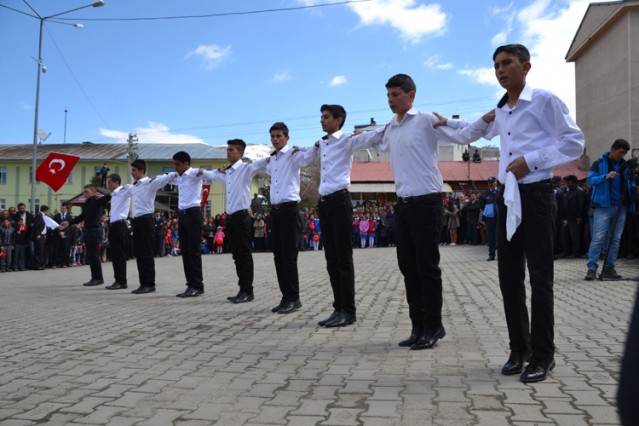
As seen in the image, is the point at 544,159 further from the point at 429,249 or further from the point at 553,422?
the point at 553,422

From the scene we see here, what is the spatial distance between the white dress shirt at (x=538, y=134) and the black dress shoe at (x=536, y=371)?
1.19m

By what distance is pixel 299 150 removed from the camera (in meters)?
7.18

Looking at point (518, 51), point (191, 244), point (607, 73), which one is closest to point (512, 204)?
point (518, 51)

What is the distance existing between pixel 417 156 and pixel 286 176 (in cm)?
266

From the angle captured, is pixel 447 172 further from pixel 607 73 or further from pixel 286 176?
pixel 286 176

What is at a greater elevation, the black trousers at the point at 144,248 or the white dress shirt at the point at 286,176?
the white dress shirt at the point at 286,176

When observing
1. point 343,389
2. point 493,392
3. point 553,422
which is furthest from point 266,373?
point 553,422

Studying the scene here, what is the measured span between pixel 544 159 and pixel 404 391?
1.75 m

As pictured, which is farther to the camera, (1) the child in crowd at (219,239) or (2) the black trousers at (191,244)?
(1) the child in crowd at (219,239)

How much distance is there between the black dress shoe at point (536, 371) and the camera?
3602 mm

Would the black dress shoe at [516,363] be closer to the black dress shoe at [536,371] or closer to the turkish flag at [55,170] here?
the black dress shoe at [536,371]

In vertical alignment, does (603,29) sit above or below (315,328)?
above

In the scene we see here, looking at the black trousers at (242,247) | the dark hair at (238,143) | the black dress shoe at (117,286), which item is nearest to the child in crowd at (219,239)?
the black dress shoe at (117,286)

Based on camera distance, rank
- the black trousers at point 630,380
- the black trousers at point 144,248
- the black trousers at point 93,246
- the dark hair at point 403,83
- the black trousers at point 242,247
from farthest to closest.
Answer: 1. the black trousers at point 93,246
2. the black trousers at point 144,248
3. the black trousers at point 242,247
4. the dark hair at point 403,83
5. the black trousers at point 630,380
